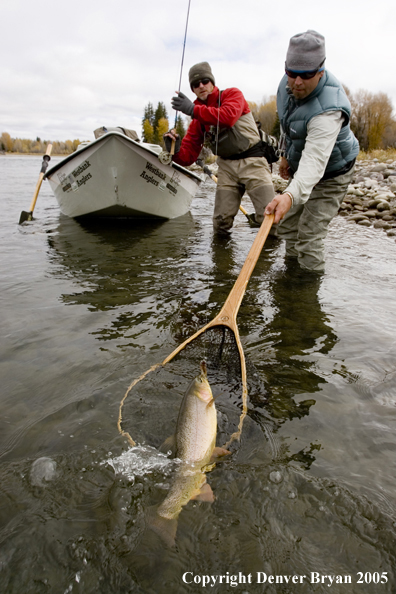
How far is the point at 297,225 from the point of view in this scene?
6.29 metres

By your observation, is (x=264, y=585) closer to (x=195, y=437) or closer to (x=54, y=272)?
(x=195, y=437)

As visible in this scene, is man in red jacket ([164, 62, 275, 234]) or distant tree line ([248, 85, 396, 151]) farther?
distant tree line ([248, 85, 396, 151])

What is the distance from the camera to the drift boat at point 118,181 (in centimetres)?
845

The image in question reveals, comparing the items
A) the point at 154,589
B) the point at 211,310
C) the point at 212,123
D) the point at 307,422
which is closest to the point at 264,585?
the point at 154,589

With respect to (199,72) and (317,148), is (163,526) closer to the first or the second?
(317,148)

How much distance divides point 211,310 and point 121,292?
135 cm

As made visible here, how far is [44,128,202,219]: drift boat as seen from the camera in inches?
332

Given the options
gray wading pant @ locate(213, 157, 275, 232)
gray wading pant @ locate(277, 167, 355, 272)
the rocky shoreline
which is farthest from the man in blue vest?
the rocky shoreline

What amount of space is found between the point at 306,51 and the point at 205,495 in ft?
13.7

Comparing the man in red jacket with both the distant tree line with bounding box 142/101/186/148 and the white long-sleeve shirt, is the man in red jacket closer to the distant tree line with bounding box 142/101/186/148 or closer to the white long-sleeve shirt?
the white long-sleeve shirt

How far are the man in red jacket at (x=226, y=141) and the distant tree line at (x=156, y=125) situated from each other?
229ft

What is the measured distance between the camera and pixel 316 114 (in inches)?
175

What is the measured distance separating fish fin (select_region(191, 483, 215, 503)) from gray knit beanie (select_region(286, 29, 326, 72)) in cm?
409

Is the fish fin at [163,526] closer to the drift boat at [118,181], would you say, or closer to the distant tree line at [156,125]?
the drift boat at [118,181]
